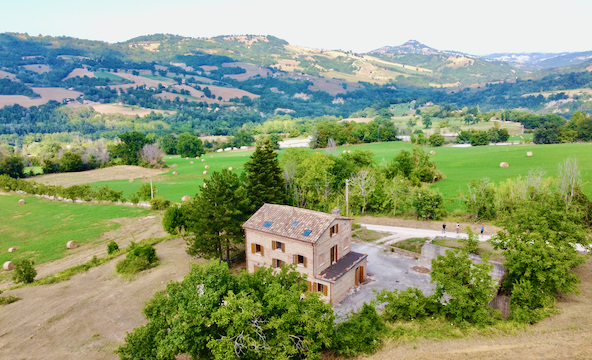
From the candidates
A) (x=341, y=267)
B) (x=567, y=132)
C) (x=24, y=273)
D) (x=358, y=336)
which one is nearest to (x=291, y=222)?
(x=341, y=267)

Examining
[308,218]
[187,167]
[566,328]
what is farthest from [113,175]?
[566,328]

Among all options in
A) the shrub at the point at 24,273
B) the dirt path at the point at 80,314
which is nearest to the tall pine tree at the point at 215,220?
the dirt path at the point at 80,314

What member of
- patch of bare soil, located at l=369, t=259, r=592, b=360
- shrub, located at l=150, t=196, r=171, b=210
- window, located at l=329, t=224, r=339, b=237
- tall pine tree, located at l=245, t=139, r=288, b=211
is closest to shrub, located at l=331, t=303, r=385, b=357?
patch of bare soil, located at l=369, t=259, r=592, b=360

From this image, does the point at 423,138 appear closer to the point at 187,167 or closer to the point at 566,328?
the point at 187,167

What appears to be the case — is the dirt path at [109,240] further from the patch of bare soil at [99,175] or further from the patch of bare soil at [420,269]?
the patch of bare soil at [99,175]

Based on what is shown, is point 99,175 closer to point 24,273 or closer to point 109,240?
point 109,240
